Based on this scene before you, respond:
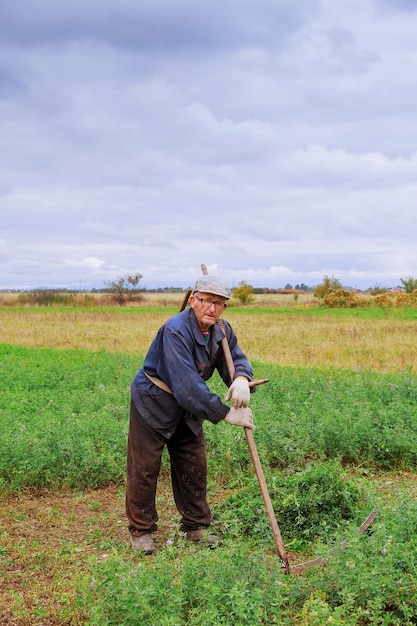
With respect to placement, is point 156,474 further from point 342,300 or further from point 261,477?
point 342,300

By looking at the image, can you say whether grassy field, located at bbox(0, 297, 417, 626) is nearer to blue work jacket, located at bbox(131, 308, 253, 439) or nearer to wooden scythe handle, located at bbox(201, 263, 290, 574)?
wooden scythe handle, located at bbox(201, 263, 290, 574)

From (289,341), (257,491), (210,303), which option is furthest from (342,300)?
(210,303)

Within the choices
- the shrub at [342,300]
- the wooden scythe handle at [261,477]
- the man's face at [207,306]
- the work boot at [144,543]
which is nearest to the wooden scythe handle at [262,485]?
the wooden scythe handle at [261,477]

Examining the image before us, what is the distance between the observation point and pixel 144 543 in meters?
4.87

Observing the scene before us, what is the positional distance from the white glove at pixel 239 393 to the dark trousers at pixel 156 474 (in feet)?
2.22

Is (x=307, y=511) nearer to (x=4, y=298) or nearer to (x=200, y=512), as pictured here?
(x=200, y=512)

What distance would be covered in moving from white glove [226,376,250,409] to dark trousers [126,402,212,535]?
0.68m

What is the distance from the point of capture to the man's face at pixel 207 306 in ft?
14.8

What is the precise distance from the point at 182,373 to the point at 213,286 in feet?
2.10

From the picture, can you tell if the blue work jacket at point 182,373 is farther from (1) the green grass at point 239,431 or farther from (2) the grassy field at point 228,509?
(1) the green grass at point 239,431

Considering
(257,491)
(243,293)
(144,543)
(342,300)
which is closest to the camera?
(144,543)

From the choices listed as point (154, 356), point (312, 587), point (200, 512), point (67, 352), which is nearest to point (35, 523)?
point (200, 512)

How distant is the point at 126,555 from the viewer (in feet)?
15.9

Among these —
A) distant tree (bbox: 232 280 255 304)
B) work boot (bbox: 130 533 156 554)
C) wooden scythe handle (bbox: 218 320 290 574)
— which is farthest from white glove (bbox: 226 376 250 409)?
distant tree (bbox: 232 280 255 304)
